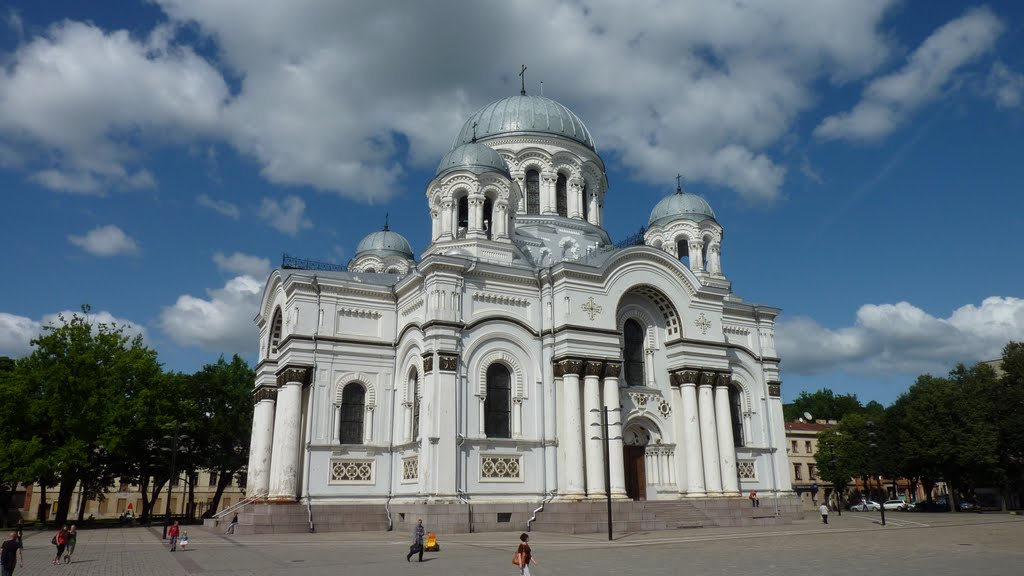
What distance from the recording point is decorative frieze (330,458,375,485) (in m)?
26.5

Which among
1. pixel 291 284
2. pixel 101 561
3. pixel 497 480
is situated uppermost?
pixel 291 284

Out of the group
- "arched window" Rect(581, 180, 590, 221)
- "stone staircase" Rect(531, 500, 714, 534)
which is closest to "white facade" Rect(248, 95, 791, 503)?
"stone staircase" Rect(531, 500, 714, 534)

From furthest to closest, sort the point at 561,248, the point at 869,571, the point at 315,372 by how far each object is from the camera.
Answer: the point at 561,248, the point at 315,372, the point at 869,571

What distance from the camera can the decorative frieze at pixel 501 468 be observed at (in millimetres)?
25125

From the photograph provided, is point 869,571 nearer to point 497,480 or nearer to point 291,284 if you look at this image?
point 497,480

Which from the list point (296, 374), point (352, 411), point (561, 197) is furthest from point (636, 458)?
point (561, 197)

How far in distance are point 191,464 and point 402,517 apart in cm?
1765

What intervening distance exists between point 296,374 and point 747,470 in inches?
726

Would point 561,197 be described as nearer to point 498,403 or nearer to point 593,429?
point 498,403

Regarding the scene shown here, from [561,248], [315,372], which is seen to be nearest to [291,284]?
[315,372]

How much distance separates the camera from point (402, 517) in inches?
1006

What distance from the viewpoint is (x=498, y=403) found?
2641 centimetres

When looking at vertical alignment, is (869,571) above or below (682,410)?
below

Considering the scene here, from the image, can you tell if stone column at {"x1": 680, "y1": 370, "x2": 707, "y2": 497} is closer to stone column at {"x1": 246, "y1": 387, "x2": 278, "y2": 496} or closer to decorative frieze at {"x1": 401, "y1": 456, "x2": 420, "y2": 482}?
decorative frieze at {"x1": 401, "y1": 456, "x2": 420, "y2": 482}
